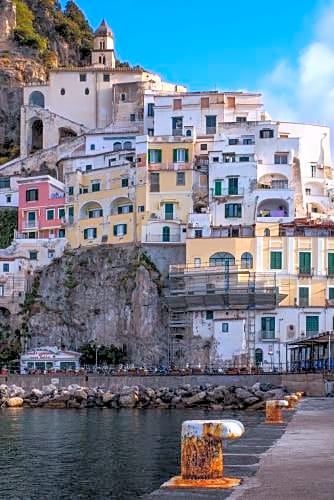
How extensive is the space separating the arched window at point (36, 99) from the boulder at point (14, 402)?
1691 inches

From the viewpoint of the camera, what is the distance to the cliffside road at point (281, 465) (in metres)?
11.9

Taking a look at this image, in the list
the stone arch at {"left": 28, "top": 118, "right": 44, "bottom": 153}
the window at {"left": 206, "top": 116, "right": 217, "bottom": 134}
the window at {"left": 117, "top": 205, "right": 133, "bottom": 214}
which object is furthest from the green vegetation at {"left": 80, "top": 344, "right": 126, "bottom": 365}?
the stone arch at {"left": 28, "top": 118, "right": 44, "bottom": 153}

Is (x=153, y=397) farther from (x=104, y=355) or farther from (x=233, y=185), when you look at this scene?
(x=233, y=185)

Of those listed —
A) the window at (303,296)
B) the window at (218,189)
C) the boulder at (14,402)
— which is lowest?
the boulder at (14,402)

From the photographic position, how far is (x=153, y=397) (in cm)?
5353

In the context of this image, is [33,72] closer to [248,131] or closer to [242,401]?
[248,131]

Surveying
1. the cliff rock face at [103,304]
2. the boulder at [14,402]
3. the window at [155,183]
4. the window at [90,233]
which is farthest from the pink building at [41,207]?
the boulder at [14,402]

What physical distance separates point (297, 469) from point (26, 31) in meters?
98.9

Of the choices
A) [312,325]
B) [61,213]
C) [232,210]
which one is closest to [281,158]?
[232,210]

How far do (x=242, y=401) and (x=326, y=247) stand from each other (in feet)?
64.3

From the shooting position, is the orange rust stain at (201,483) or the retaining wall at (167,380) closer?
the orange rust stain at (201,483)

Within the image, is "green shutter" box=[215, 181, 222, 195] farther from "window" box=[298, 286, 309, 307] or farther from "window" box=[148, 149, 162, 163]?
"window" box=[298, 286, 309, 307]

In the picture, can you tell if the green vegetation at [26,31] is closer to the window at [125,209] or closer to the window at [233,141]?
the window at [233,141]

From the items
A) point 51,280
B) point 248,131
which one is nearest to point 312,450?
point 51,280
